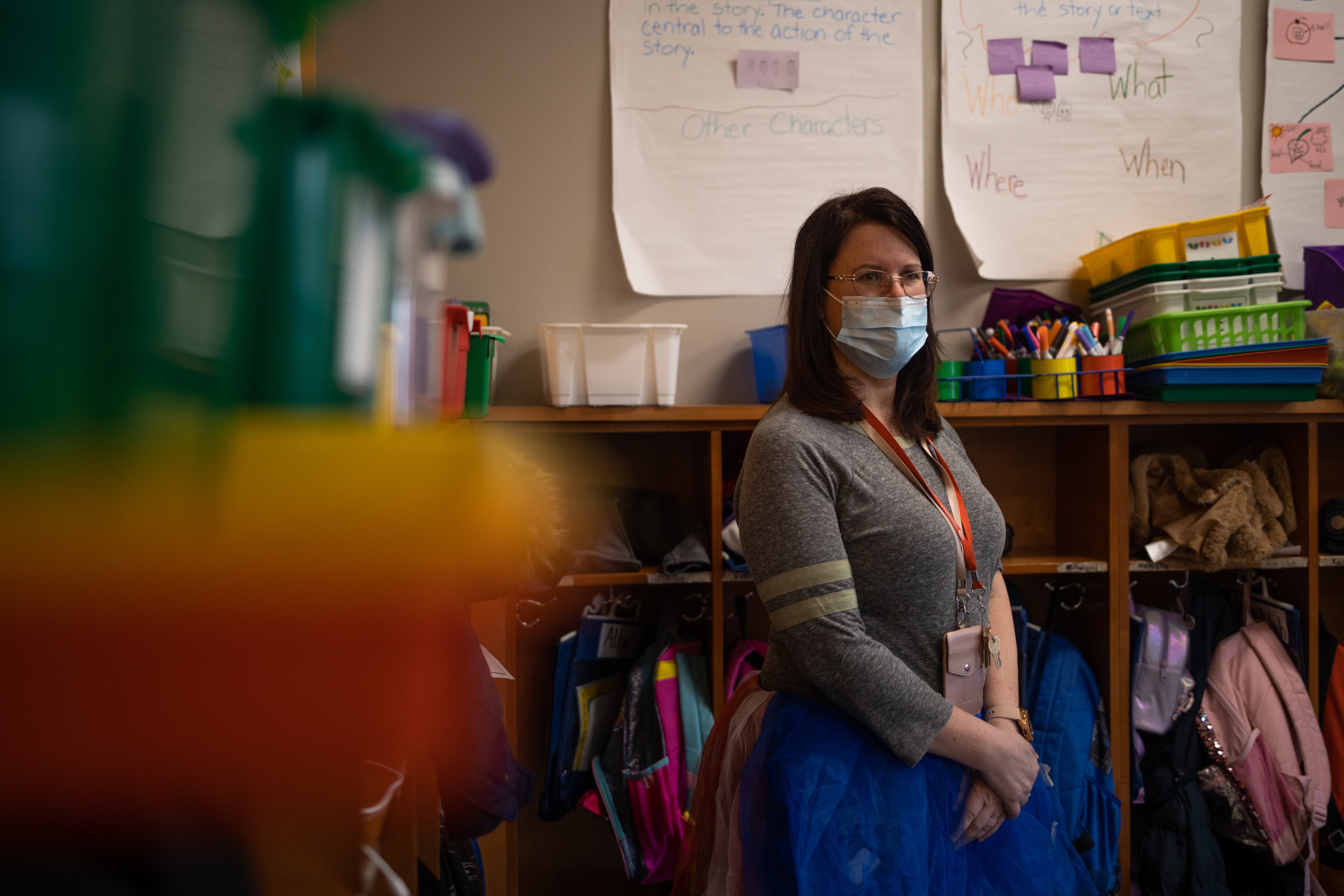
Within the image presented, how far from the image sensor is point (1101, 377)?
5.41 feet

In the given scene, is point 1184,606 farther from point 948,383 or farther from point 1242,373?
point 948,383

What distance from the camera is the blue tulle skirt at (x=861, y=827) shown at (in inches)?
35.7

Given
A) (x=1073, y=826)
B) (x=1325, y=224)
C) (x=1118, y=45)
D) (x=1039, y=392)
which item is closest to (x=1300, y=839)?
(x=1073, y=826)

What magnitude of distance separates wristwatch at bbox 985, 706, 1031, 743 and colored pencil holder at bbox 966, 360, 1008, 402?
29.2 inches

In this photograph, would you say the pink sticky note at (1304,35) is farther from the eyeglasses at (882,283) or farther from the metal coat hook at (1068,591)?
the eyeglasses at (882,283)

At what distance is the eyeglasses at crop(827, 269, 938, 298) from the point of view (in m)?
1.15

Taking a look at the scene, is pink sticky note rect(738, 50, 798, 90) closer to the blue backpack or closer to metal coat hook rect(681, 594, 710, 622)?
metal coat hook rect(681, 594, 710, 622)

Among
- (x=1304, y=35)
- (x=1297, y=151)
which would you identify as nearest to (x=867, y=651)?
(x=1297, y=151)

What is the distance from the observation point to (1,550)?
0.30ft

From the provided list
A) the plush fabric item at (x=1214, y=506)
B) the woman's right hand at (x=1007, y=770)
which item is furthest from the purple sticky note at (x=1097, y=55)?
the woman's right hand at (x=1007, y=770)

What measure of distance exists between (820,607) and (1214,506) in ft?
4.26

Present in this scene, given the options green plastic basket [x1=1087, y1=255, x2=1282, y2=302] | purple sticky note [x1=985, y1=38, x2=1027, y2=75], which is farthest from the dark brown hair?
purple sticky note [x1=985, y1=38, x2=1027, y2=75]

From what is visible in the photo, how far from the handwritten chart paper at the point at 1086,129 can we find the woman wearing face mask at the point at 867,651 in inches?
36.7

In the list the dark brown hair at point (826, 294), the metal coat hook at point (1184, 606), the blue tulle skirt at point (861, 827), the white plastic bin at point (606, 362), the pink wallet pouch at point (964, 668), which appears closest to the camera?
the blue tulle skirt at point (861, 827)
